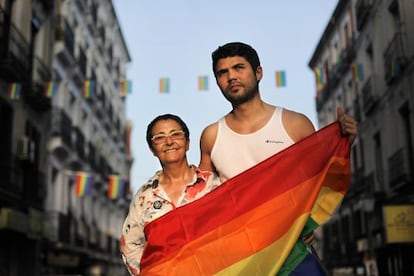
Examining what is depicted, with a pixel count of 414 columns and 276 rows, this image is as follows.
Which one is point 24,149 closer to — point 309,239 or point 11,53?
point 11,53

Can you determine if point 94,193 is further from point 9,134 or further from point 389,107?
point 389,107

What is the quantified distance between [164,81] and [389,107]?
8.71 m

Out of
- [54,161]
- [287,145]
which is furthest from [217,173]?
[54,161]

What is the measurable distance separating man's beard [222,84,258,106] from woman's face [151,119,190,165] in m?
0.38

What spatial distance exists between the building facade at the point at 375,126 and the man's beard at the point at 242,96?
13458mm

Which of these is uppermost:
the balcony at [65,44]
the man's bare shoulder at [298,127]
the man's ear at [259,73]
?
the balcony at [65,44]

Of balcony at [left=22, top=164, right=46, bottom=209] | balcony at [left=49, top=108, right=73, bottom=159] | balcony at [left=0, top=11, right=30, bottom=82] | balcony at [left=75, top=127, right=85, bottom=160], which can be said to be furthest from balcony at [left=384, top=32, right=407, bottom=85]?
balcony at [left=75, top=127, right=85, bottom=160]

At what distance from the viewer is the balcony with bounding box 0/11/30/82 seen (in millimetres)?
19109

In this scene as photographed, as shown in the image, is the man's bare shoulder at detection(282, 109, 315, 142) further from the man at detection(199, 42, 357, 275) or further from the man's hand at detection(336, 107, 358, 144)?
the man's hand at detection(336, 107, 358, 144)

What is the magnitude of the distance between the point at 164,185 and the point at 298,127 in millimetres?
922

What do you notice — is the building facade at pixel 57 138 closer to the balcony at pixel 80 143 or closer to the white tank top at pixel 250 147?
the balcony at pixel 80 143

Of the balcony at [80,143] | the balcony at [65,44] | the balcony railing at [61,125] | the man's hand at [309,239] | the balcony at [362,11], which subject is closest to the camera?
the man's hand at [309,239]

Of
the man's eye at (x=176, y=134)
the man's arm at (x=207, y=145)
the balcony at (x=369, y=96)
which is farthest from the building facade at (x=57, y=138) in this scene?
the man's eye at (x=176, y=134)

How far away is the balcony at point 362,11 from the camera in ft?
85.3
